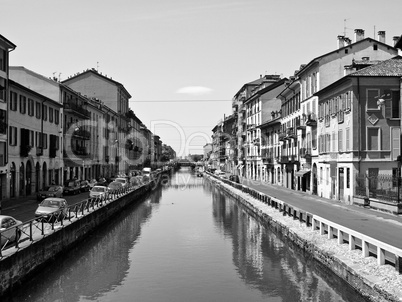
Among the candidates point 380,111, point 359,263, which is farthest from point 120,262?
point 380,111

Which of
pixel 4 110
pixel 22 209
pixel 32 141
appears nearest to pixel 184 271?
pixel 22 209

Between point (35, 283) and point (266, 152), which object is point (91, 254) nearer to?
point (35, 283)

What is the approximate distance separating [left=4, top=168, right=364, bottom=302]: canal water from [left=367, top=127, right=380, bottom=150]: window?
417 inches

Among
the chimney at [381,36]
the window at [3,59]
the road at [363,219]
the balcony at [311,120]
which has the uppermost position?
the chimney at [381,36]

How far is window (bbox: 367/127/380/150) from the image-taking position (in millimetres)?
34750

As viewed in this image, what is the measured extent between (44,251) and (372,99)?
2574cm

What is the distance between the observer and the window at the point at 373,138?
3475 centimetres

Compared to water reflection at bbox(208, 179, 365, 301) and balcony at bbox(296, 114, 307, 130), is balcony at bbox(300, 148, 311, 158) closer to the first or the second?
balcony at bbox(296, 114, 307, 130)

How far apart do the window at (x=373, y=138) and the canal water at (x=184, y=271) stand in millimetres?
10595

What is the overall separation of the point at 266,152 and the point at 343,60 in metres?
32.6

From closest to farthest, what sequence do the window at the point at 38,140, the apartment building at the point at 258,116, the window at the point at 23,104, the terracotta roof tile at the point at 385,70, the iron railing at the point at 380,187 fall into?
the iron railing at the point at 380,187
the terracotta roof tile at the point at 385,70
the window at the point at 23,104
the window at the point at 38,140
the apartment building at the point at 258,116

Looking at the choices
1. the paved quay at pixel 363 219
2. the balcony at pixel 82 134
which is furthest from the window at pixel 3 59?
the paved quay at pixel 363 219

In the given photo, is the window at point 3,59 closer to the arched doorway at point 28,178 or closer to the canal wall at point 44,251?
the arched doorway at point 28,178

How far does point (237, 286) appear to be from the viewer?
1806 centimetres
